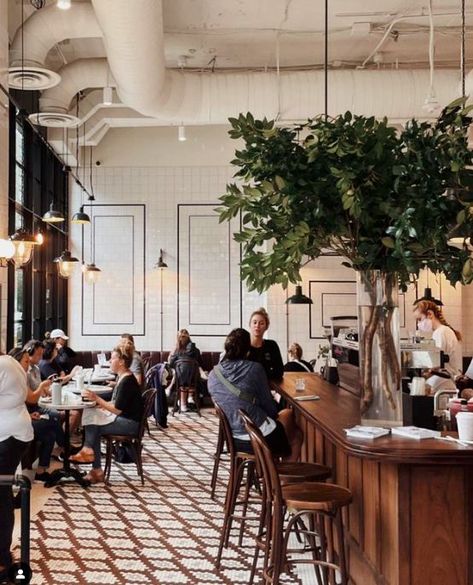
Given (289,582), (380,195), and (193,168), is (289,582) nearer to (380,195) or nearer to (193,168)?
(380,195)

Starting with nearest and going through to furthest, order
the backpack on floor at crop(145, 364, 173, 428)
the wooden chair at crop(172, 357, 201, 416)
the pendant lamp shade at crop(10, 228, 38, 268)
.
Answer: the pendant lamp shade at crop(10, 228, 38, 268) → the backpack on floor at crop(145, 364, 173, 428) → the wooden chair at crop(172, 357, 201, 416)

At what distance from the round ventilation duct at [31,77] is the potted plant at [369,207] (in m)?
3.66

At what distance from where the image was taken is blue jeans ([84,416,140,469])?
659 cm

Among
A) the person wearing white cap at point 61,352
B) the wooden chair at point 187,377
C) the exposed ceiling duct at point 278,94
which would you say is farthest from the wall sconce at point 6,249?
the wooden chair at point 187,377

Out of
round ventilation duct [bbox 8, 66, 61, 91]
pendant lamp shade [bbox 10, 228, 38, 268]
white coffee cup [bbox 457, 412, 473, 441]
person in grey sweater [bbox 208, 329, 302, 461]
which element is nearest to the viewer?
white coffee cup [bbox 457, 412, 473, 441]

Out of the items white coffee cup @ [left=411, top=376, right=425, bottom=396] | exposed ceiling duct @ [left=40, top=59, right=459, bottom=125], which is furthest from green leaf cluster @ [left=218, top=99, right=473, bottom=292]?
exposed ceiling duct @ [left=40, top=59, right=459, bottom=125]

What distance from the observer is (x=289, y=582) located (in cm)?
414

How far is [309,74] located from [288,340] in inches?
204

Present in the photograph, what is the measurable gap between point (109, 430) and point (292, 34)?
505cm

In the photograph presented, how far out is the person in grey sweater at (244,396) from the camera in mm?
4430

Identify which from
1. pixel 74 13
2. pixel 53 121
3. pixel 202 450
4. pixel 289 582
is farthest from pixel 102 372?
pixel 289 582

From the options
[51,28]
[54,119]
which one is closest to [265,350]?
[51,28]

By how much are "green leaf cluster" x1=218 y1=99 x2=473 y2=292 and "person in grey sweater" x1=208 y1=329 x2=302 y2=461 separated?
137 cm

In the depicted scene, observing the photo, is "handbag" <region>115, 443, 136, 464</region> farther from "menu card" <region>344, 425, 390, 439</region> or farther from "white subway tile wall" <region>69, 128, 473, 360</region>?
"white subway tile wall" <region>69, 128, 473, 360</region>
